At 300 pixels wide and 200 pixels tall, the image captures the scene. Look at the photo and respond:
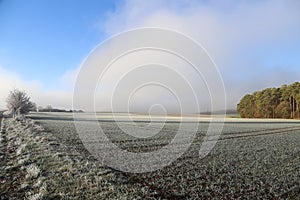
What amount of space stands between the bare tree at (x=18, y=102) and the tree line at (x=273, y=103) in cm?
9804

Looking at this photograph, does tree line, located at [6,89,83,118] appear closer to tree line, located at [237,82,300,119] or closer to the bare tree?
the bare tree

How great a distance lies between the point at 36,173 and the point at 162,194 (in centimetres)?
631

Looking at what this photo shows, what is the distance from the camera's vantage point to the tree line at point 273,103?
104m

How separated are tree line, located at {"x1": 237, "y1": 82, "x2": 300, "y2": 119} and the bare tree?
9804 cm

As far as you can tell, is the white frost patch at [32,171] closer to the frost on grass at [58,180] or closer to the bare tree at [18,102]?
the frost on grass at [58,180]

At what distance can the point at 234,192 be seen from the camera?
405 inches

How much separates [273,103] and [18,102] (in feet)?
351

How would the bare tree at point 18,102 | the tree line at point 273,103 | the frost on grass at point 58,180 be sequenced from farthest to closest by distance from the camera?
the tree line at point 273,103, the bare tree at point 18,102, the frost on grass at point 58,180

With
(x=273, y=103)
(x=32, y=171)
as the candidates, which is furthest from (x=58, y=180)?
(x=273, y=103)

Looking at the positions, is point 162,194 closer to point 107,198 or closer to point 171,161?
point 107,198

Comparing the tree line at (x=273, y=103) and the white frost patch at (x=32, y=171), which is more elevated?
the tree line at (x=273, y=103)

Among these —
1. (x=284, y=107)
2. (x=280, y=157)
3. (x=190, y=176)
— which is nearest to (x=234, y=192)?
(x=190, y=176)

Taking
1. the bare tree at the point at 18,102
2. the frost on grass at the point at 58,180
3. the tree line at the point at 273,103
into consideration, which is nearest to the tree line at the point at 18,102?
the bare tree at the point at 18,102

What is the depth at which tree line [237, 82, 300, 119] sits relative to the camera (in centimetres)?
10412
